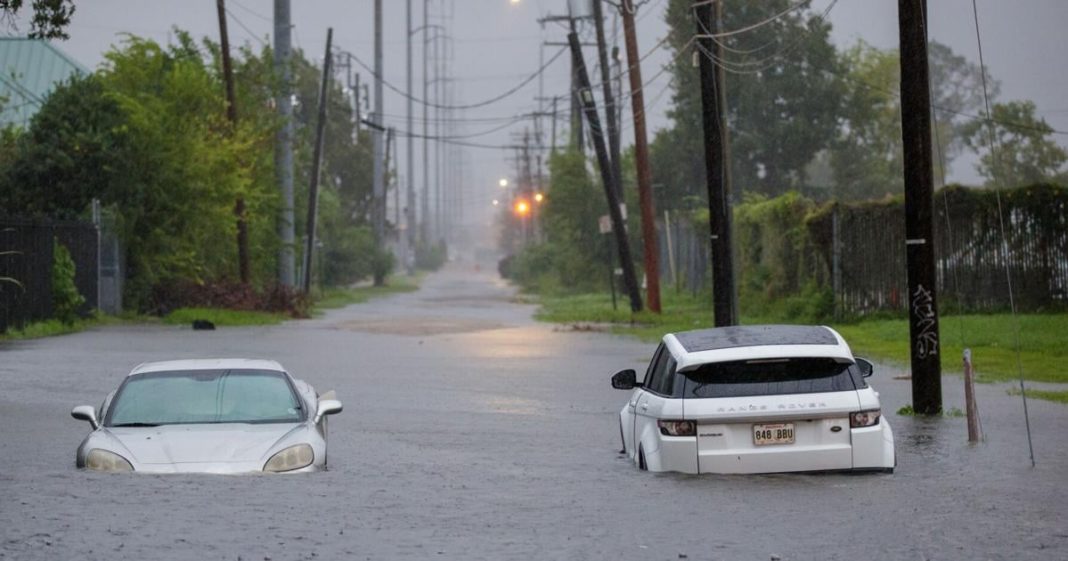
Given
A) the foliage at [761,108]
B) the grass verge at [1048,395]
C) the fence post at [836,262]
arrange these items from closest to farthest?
the grass verge at [1048,395]
the fence post at [836,262]
the foliage at [761,108]

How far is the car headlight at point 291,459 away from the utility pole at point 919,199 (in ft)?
27.5

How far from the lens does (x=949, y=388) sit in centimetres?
2388

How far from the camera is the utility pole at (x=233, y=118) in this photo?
4725 cm

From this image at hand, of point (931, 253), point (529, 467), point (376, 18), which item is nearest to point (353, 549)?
point (529, 467)

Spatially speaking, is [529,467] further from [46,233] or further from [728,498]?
[46,233]

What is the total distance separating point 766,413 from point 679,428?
0.70 m

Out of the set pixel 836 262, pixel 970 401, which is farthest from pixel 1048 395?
pixel 836 262

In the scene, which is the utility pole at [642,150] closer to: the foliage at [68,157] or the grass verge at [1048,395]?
the foliage at [68,157]

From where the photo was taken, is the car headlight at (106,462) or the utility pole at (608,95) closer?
the car headlight at (106,462)

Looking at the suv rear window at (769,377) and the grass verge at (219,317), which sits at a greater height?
the grass verge at (219,317)

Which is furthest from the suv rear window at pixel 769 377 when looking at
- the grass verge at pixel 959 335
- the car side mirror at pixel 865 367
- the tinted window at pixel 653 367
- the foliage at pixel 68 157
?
the foliage at pixel 68 157

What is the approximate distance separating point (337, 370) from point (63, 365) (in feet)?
14.7

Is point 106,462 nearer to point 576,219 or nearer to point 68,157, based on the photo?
point 68,157

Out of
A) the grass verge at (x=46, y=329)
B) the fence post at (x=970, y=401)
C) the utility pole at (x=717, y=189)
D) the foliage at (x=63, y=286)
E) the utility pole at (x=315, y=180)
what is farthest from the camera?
the utility pole at (x=315, y=180)
